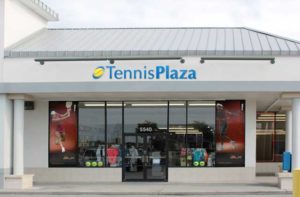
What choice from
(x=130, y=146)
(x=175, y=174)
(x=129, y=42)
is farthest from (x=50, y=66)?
(x=175, y=174)

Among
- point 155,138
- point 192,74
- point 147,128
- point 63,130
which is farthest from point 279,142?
point 63,130

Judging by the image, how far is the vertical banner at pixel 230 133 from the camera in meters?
24.9

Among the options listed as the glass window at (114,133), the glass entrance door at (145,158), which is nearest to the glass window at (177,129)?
the glass entrance door at (145,158)

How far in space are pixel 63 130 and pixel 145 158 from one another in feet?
12.4

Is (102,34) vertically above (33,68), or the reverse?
(102,34)

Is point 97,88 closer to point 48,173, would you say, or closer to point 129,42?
point 129,42

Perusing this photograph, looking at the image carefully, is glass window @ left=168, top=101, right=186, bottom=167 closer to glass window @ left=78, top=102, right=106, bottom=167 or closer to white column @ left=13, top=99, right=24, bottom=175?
glass window @ left=78, top=102, right=106, bottom=167

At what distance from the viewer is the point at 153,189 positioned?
21.8 metres

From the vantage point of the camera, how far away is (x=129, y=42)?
80.1ft

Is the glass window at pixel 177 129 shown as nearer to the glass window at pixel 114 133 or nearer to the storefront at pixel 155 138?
the storefront at pixel 155 138

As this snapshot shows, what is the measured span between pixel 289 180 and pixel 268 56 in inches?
181

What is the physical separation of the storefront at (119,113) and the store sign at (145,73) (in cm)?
4

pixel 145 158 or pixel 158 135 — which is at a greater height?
pixel 158 135

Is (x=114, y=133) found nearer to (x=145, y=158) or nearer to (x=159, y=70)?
(x=145, y=158)
